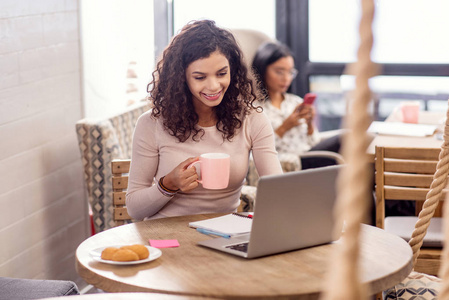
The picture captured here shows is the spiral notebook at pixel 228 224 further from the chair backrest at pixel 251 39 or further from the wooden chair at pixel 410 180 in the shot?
the chair backrest at pixel 251 39

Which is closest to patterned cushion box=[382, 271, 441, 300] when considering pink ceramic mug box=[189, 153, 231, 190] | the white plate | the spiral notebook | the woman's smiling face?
the spiral notebook

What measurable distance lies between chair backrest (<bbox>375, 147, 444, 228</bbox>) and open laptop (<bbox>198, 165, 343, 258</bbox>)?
96 cm

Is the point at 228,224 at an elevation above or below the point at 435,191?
below

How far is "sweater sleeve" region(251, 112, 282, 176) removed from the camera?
2143 mm

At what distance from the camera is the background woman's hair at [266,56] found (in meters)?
3.71

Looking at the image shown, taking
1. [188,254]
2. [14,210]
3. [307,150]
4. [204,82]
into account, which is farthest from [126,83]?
[188,254]

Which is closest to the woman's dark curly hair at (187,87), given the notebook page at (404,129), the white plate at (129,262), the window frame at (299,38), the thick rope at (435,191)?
the white plate at (129,262)

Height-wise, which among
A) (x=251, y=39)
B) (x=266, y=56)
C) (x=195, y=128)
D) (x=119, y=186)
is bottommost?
(x=119, y=186)

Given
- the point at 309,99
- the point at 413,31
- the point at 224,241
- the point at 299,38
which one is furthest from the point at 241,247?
the point at 299,38

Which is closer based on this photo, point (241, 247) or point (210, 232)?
point (241, 247)

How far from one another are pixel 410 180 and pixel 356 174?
2207mm

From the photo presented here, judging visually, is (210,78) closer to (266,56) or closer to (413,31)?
(266,56)

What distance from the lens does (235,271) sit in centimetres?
142

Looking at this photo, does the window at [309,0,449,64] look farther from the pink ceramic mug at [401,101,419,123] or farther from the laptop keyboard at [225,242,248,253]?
the laptop keyboard at [225,242,248,253]
